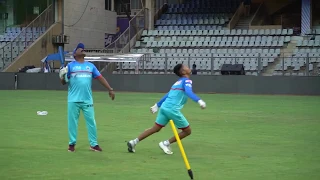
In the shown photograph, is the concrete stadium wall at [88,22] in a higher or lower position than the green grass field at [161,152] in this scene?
higher

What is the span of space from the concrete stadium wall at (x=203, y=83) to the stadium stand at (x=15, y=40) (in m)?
3.69

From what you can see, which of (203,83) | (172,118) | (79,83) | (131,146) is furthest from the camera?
(203,83)

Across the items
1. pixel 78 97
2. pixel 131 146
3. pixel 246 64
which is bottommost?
pixel 131 146

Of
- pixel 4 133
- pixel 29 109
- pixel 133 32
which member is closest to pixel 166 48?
pixel 133 32

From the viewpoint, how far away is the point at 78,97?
11.4 m

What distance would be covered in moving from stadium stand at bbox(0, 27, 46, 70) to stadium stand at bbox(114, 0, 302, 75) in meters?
7.53

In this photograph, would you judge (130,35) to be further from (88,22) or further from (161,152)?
(161,152)

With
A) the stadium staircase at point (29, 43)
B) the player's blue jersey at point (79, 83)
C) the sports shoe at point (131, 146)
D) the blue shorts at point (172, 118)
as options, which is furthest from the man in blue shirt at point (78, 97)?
the stadium staircase at point (29, 43)

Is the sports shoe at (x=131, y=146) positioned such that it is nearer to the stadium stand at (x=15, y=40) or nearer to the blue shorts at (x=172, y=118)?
the blue shorts at (x=172, y=118)

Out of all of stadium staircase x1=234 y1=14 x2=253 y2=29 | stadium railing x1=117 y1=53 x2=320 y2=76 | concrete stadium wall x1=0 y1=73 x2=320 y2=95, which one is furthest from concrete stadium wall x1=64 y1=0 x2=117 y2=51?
stadium staircase x1=234 y1=14 x2=253 y2=29

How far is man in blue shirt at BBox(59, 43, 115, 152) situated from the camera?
11.3 m

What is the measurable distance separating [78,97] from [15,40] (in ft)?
110

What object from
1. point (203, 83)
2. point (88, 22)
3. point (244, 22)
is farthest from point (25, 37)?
point (244, 22)

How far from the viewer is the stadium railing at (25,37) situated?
4256 centimetres
